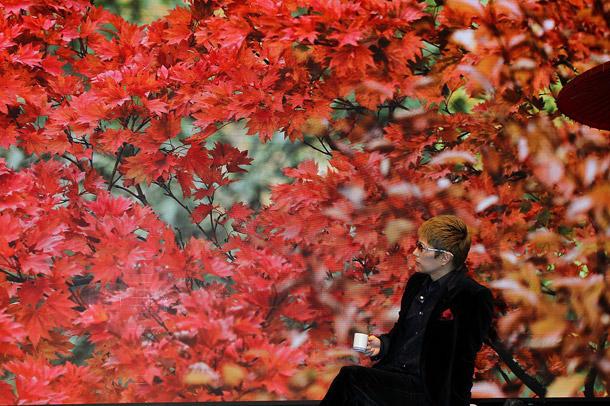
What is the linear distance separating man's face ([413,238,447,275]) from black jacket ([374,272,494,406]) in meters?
0.11

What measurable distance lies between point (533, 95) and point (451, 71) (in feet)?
1.27

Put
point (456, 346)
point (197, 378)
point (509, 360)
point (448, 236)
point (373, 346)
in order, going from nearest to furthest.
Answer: point (456, 346), point (448, 236), point (373, 346), point (197, 378), point (509, 360)

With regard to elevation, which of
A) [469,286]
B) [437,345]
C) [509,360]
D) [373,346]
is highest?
[469,286]

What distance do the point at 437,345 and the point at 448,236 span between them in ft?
1.13

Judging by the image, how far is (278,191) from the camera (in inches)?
95.6

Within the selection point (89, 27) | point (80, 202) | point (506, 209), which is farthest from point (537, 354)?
point (89, 27)

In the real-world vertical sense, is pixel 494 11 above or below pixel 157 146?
above

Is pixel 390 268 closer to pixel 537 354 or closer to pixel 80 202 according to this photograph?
pixel 537 354

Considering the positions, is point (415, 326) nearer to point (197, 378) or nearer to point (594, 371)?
point (197, 378)

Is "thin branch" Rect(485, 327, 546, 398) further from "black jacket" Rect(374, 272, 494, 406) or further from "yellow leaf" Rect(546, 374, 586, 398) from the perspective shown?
"black jacket" Rect(374, 272, 494, 406)

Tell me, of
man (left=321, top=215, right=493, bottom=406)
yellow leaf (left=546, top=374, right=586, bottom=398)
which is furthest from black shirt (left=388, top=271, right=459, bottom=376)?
yellow leaf (left=546, top=374, right=586, bottom=398)

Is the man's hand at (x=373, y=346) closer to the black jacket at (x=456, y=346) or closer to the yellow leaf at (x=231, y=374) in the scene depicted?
the black jacket at (x=456, y=346)

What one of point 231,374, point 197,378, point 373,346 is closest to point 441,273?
point 373,346

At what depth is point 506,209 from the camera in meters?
2.52
